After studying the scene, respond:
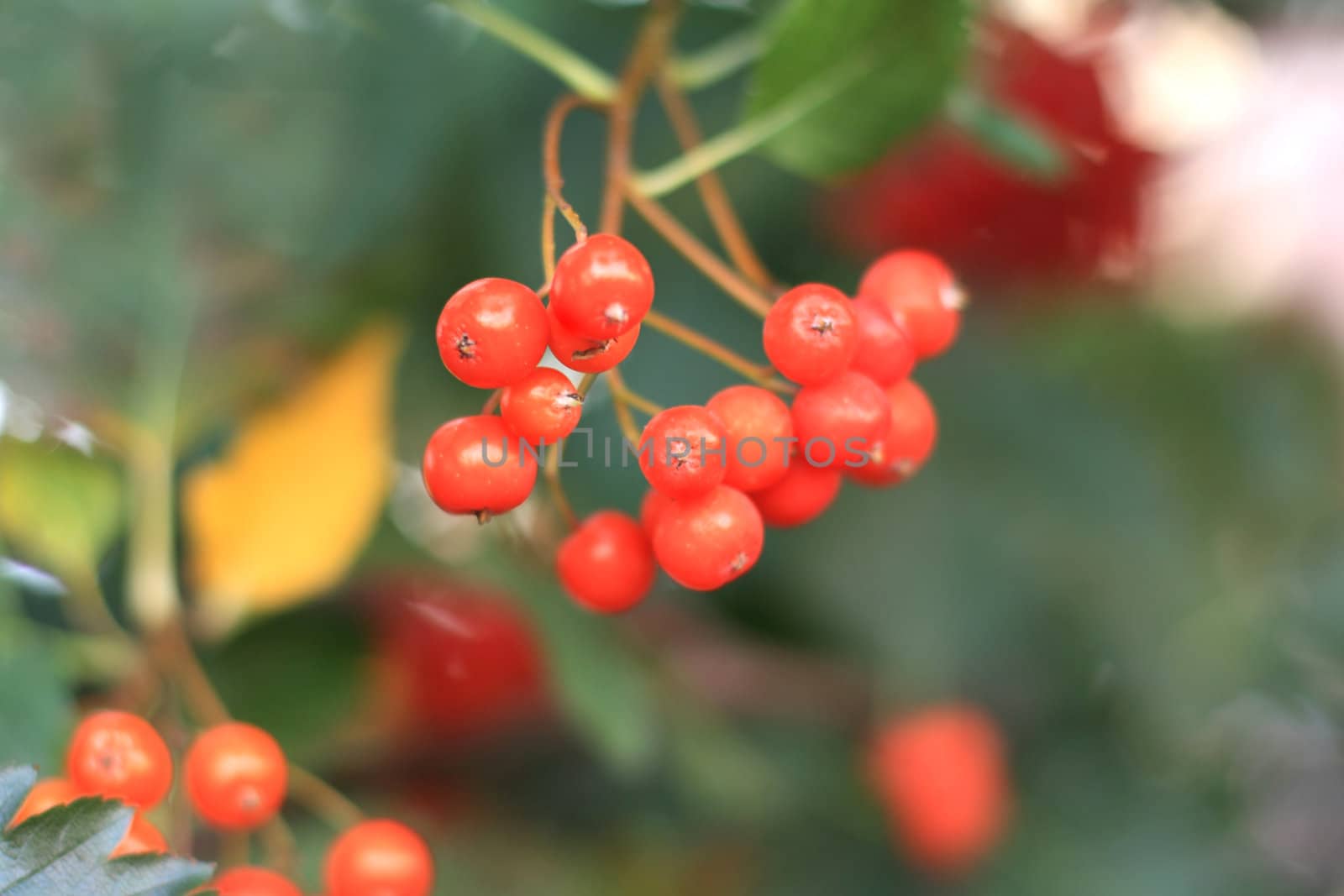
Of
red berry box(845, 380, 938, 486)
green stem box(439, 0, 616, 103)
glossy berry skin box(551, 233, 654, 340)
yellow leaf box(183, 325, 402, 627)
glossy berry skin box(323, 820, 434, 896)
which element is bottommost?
yellow leaf box(183, 325, 402, 627)

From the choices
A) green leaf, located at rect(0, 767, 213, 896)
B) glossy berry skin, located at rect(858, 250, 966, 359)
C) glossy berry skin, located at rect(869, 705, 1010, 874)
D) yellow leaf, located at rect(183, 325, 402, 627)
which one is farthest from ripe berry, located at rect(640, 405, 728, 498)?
glossy berry skin, located at rect(869, 705, 1010, 874)

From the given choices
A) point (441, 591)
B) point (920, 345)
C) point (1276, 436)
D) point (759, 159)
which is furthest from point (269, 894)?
point (1276, 436)

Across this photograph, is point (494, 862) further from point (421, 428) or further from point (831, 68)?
point (831, 68)

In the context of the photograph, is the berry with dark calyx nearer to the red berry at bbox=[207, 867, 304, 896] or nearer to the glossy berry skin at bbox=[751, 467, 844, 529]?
the glossy berry skin at bbox=[751, 467, 844, 529]

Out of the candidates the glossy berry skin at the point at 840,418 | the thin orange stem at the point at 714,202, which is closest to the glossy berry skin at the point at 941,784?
the thin orange stem at the point at 714,202

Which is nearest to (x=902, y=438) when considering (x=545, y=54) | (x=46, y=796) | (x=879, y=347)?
(x=879, y=347)

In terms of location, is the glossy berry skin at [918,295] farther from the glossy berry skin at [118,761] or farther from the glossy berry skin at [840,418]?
the glossy berry skin at [118,761]

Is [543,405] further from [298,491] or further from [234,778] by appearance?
[298,491]
